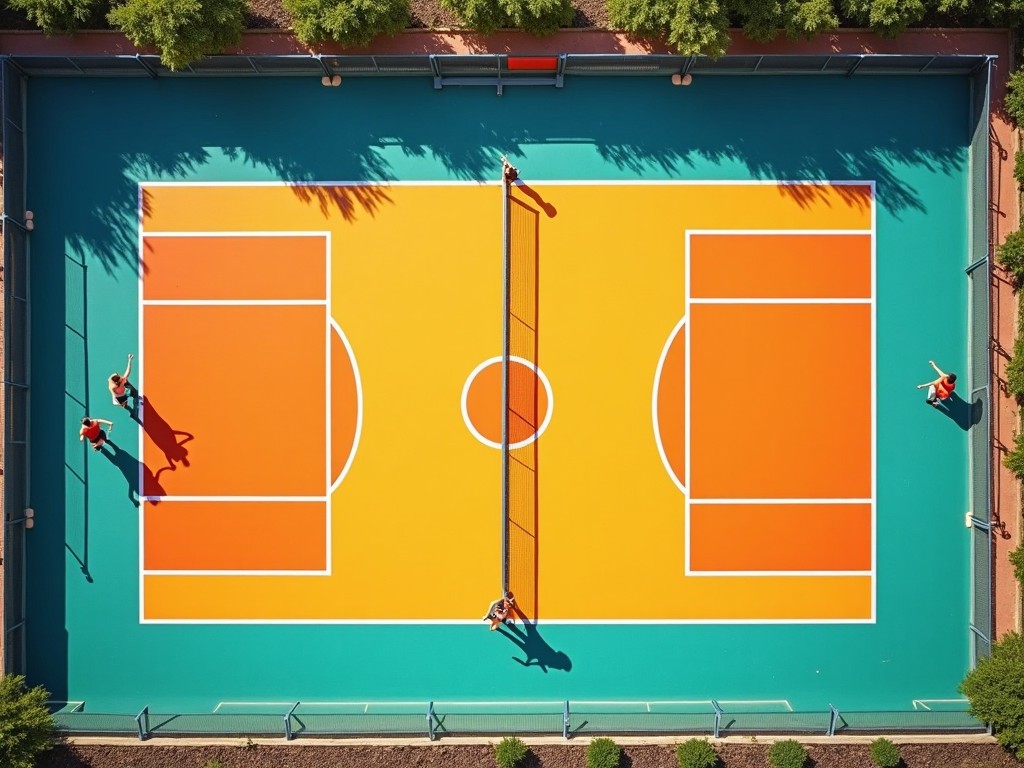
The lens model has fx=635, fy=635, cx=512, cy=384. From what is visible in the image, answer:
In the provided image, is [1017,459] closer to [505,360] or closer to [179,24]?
[505,360]

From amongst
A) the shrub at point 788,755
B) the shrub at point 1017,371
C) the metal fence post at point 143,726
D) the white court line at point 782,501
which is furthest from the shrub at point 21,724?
the shrub at point 1017,371

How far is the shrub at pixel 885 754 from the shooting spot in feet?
34.2

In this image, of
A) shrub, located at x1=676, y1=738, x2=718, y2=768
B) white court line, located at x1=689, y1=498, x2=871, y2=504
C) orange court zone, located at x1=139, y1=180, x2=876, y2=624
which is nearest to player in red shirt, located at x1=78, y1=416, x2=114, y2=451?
orange court zone, located at x1=139, y1=180, x2=876, y2=624

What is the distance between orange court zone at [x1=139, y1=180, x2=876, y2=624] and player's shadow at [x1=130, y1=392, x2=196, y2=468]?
0.05 metres

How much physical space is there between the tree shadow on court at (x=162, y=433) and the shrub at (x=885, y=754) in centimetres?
1272

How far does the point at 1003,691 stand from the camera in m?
10.2

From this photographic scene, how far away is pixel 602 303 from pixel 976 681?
8.82 meters

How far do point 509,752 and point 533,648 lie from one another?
1.65 meters

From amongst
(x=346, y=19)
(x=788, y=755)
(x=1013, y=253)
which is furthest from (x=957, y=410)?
(x=346, y=19)

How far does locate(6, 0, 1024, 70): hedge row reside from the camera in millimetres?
9969

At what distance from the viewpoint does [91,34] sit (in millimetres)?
10875

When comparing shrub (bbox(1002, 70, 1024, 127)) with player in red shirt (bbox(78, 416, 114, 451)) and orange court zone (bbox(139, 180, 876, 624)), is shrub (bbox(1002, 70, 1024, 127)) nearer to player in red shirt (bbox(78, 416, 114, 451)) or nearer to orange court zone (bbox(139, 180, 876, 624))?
orange court zone (bbox(139, 180, 876, 624))

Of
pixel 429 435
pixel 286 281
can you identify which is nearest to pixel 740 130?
pixel 429 435

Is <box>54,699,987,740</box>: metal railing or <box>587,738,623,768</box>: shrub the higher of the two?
<box>54,699,987,740</box>: metal railing
